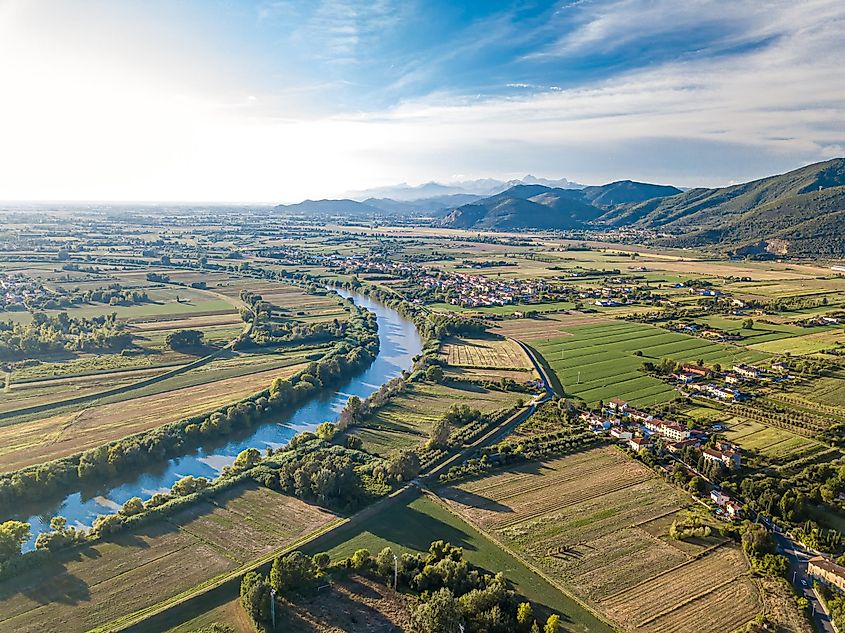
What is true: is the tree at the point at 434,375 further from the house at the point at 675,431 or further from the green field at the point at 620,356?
the house at the point at 675,431

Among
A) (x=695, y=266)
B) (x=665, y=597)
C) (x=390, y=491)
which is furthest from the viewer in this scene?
(x=695, y=266)

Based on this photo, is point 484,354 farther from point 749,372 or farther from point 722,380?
point 749,372

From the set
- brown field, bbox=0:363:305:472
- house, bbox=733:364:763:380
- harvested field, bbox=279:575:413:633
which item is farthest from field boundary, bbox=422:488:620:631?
house, bbox=733:364:763:380

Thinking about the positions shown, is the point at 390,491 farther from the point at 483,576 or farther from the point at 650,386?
the point at 650,386

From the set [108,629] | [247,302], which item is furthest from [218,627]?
[247,302]

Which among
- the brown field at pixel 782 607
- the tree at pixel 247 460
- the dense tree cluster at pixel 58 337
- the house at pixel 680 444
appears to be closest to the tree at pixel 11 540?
the tree at pixel 247 460
